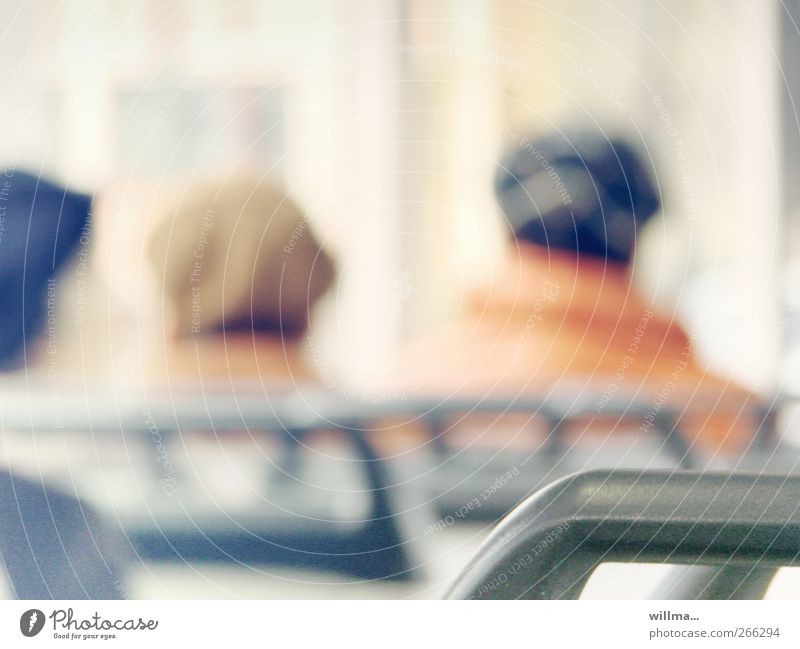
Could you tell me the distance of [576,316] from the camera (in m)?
0.44

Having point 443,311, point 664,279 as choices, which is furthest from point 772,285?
point 443,311

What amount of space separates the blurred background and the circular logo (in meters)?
0.07

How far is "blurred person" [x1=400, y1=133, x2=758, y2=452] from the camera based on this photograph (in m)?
0.44

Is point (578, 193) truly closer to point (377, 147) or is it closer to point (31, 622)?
point (377, 147)

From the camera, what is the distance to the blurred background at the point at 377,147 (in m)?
0.44

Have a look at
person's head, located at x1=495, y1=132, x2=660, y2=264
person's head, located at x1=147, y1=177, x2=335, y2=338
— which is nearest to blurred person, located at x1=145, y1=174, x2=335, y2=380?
person's head, located at x1=147, y1=177, x2=335, y2=338

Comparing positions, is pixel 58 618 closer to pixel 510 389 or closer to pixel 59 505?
pixel 59 505

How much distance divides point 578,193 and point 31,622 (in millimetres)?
389

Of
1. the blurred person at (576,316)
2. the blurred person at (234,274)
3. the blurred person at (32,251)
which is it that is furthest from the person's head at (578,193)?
the blurred person at (32,251)

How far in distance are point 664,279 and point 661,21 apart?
143 millimetres

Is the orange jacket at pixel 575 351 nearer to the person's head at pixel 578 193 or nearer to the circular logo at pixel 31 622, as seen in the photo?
the person's head at pixel 578 193

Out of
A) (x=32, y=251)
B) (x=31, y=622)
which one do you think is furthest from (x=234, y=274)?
(x=31, y=622)

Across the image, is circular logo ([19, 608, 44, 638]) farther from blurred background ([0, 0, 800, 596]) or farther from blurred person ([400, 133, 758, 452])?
blurred person ([400, 133, 758, 452])

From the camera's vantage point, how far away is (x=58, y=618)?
456 millimetres
